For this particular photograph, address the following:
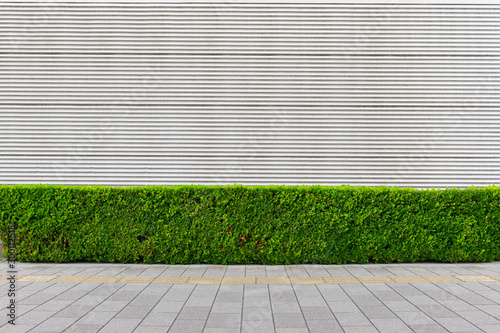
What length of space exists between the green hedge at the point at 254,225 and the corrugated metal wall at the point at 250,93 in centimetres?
95

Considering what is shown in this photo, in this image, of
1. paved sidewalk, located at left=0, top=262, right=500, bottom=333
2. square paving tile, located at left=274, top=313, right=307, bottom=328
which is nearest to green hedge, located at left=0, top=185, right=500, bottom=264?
paved sidewalk, located at left=0, top=262, right=500, bottom=333

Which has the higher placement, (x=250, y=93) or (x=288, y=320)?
(x=250, y=93)

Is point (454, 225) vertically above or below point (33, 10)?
below

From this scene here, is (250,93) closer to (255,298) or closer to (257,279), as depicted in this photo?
(257,279)

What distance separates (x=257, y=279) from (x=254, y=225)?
1175 mm

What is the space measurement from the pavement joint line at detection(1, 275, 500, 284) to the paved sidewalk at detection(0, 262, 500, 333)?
0.06 ft

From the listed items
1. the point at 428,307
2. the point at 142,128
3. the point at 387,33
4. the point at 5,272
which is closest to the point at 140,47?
the point at 142,128

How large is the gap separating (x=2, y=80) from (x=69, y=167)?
2752 millimetres

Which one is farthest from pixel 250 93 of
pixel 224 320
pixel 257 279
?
pixel 224 320

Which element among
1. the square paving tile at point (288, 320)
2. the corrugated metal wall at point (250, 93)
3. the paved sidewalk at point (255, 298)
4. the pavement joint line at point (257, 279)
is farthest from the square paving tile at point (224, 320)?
the corrugated metal wall at point (250, 93)

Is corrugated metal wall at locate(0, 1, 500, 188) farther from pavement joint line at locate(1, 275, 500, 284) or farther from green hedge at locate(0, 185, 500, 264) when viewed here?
pavement joint line at locate(1, 275, 500, 284)

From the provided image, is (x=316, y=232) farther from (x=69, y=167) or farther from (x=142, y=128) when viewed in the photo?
(x=69, y=167)

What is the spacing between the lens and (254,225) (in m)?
6.25

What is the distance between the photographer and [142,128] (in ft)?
24.1
